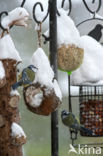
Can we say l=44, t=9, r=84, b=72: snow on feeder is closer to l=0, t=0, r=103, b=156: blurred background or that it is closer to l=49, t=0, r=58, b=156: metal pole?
l=49, t=0, r=58, b=156: metal pole

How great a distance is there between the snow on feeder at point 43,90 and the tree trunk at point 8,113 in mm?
85

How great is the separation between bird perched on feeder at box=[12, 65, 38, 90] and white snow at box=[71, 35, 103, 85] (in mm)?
557

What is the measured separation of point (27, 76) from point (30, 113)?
2.45 meters

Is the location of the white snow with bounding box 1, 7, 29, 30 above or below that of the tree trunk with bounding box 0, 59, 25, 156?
above

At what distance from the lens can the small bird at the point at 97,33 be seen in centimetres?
237

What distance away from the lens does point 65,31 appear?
199 cm

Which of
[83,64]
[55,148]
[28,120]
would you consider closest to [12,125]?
[55,148]

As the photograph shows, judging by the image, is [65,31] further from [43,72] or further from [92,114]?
[92,114]

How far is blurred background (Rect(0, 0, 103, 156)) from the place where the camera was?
12.8ft

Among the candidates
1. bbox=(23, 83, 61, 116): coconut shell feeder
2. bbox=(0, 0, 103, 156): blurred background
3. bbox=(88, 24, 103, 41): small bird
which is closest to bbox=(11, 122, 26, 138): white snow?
bbox=(23, 83, 61, 116): coconut shell feeder

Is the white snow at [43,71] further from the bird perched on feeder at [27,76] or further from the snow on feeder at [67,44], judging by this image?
the snow on feeder at [67,44]

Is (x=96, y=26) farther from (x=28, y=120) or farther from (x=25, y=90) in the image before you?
(x=28, y=120)

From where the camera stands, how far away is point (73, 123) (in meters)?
2.17

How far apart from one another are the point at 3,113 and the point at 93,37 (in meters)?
0.80
